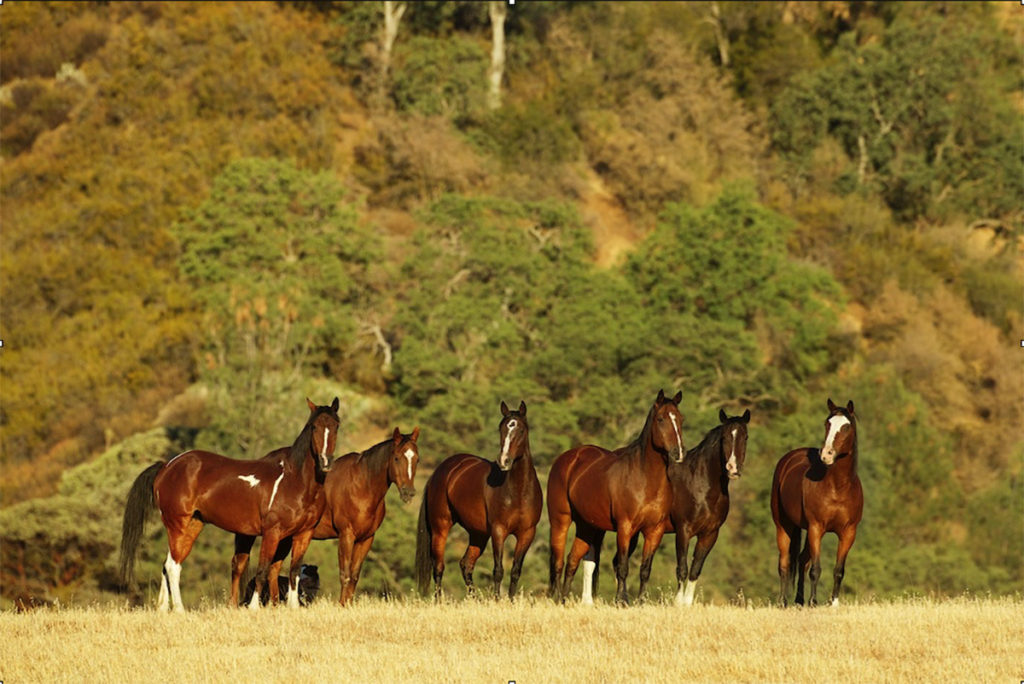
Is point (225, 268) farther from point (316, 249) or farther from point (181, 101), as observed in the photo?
point (181, 101)

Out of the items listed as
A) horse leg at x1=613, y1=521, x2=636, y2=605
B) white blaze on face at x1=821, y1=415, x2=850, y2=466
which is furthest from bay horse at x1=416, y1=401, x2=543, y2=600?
white blaze on face at x1=821, y1=415, x2=850, y2=466

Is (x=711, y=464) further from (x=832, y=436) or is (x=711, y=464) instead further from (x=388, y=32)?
(x=388, y=32)

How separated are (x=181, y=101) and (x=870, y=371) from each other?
35.7 m

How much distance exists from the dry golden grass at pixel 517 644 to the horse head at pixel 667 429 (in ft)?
6.08

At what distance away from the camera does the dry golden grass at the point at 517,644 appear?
16.2m

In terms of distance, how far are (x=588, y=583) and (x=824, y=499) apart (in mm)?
3094

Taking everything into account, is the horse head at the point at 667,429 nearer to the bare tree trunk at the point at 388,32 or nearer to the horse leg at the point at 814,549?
the horse leg at the point at 814,549

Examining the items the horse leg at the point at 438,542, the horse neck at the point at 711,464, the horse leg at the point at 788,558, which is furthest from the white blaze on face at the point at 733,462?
the horse leg at the point at 438,542

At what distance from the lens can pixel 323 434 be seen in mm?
20031

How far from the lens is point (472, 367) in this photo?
197 feet

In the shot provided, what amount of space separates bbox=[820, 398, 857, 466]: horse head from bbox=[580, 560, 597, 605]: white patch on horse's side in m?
3.31

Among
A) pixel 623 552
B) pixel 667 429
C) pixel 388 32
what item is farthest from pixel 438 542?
pixel 388 32

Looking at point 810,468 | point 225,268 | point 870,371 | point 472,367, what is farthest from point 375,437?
point 810,468

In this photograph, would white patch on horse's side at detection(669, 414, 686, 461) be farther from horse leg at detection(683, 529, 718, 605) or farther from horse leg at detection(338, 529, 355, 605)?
horse leg at detection(338, 529, 355, 605)
